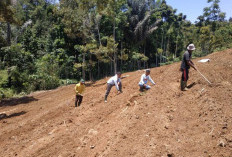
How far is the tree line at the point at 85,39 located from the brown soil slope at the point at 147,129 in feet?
27.3

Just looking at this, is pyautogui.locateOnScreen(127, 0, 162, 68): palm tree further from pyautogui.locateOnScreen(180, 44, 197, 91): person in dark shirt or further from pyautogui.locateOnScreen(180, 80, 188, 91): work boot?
pyautogui.locateOnScreen(180, 80, 188, 91): work boot

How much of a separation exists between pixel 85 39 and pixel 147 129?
41.2ft

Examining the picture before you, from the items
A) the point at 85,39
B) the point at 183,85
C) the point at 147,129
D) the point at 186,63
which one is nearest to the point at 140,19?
the point at 85,39

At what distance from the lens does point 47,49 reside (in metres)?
21.2

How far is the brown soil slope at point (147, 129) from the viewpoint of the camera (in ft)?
12.0

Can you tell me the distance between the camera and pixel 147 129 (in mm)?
4348

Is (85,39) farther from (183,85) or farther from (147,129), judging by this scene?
(147,129)

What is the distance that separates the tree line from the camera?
14977mm

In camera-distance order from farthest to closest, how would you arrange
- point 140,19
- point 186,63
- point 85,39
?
1. point 140,19
2. point 85,39
3. point 186,63

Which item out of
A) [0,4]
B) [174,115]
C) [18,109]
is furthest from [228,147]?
[0,4]

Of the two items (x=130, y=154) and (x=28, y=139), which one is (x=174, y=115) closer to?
(x=130, y=154)

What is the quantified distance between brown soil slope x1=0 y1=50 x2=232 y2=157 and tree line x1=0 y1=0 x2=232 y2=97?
328 inches

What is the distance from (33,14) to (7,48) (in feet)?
47.8

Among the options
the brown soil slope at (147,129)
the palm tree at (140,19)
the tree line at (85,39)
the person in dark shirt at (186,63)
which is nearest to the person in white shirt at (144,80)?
the brown soil slope at (147,129)
